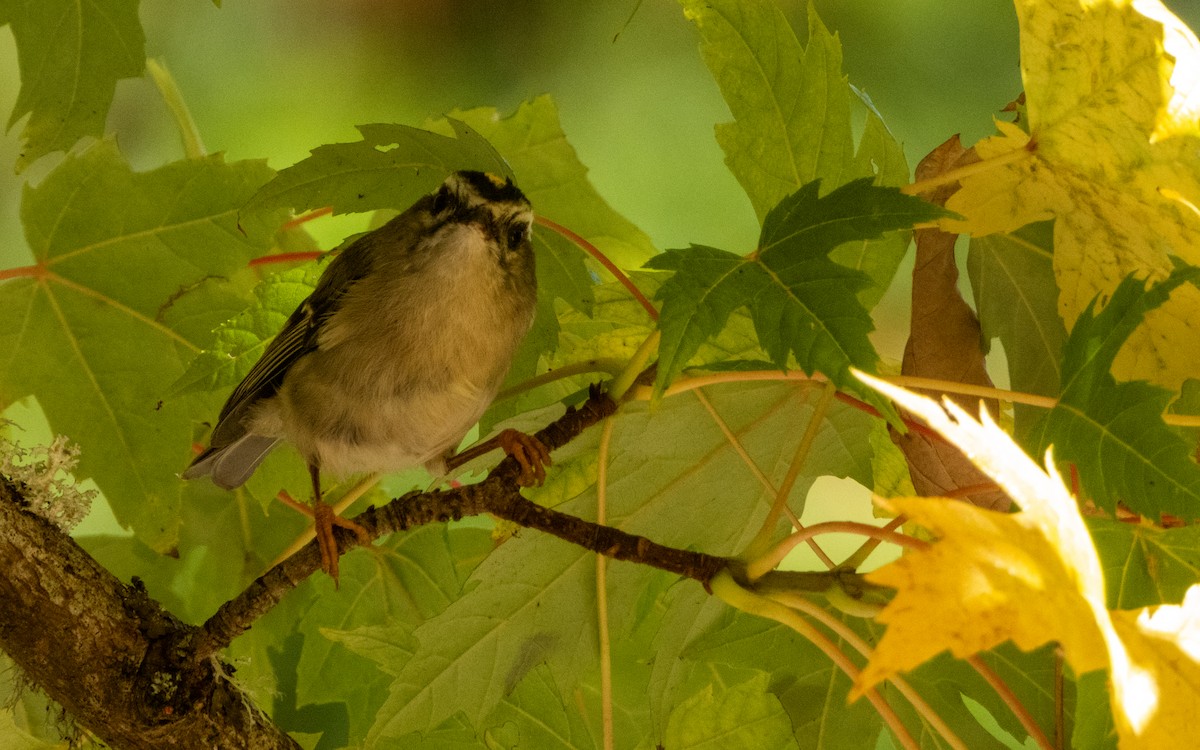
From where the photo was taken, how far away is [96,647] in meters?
0.78

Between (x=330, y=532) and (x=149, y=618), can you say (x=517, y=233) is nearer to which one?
(x=330, y=532)

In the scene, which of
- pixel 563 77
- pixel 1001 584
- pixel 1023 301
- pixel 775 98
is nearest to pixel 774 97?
pixel 775 98

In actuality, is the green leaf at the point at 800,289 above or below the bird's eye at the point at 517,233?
above

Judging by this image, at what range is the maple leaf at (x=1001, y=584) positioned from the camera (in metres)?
0.42

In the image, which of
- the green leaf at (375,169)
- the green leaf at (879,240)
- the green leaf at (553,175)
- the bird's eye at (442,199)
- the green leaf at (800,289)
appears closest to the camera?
the green leaf at (800,289)

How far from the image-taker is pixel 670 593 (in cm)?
91

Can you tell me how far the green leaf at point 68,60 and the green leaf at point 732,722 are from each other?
0.63m

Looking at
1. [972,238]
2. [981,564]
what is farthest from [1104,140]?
[981,564]

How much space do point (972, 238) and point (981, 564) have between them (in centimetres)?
48

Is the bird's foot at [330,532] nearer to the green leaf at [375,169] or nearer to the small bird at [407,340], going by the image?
the small bird at [407,340]

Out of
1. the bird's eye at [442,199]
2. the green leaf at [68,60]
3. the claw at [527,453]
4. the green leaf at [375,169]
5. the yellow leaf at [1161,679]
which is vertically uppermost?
the green leaf at [68,60]

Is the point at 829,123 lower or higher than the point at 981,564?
higher

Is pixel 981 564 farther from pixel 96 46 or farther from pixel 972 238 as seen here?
pixel 96 46

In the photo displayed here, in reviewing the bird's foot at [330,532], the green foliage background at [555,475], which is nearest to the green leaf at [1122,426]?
the green foliage background at [555,475]
